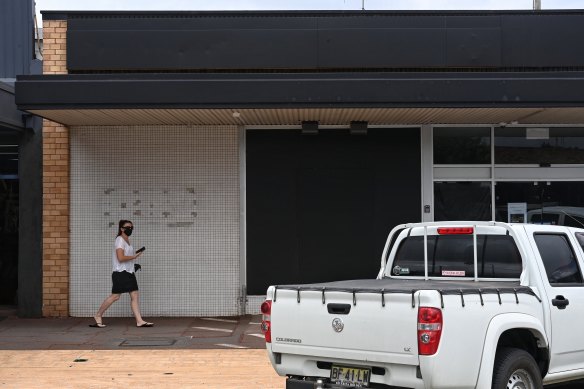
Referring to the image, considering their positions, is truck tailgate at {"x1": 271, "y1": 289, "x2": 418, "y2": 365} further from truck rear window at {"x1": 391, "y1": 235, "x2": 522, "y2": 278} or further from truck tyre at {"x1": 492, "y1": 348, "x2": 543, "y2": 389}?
truck rear window at {"x1": 391, "y1": 235, "x2": 522, "y2": 278}

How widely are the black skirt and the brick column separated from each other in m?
1.60

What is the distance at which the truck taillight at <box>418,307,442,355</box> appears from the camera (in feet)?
18.7

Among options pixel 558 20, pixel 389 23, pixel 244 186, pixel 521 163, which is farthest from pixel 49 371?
pixel 558 20

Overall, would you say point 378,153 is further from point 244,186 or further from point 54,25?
point 54,25

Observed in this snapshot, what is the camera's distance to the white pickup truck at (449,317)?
5.80 metres

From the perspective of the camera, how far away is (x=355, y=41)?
528 inches

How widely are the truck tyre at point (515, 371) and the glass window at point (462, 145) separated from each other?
7.86 meters

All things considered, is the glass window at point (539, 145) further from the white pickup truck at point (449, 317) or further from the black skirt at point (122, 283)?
the black skirt at point (122, 283)

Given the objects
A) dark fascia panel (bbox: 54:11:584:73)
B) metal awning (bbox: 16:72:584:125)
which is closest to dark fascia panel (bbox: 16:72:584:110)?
metal awning (bbox: 16:72:584:125)

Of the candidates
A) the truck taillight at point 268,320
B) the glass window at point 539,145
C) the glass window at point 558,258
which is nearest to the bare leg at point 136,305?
the truck taillight at point 268,320

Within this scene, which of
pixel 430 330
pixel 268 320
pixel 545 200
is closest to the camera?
pixel 430 330

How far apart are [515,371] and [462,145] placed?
27.0ft

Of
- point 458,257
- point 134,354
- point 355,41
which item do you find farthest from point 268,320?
point 355,41

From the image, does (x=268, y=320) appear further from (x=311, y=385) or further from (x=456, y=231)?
(x=456, y=231)
